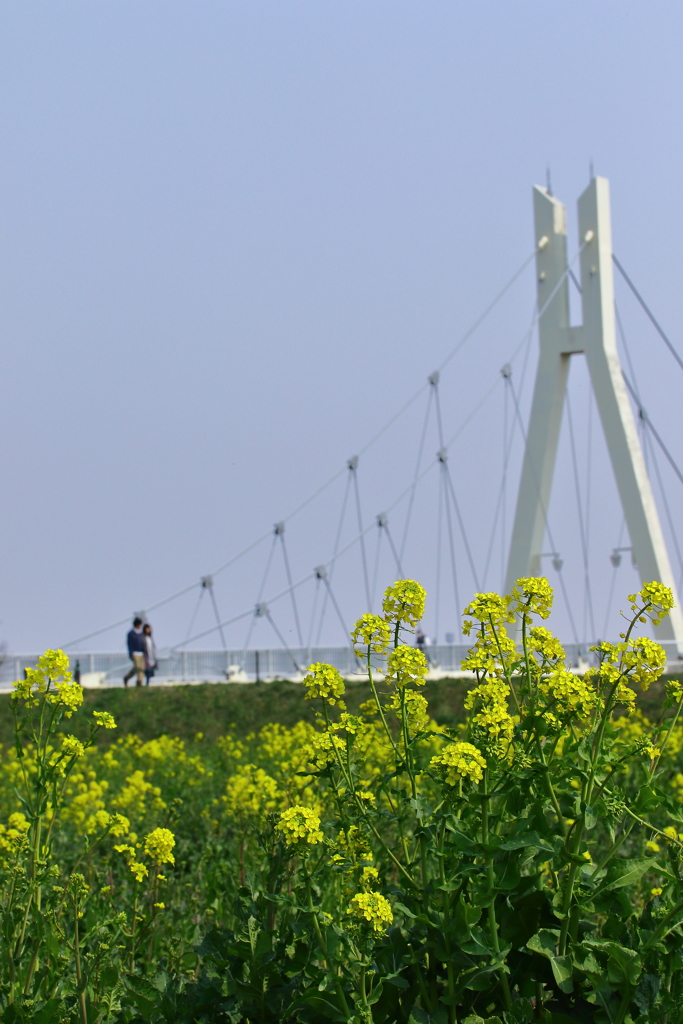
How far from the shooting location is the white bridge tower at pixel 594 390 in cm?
1572

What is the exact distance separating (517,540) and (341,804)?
1469 cm

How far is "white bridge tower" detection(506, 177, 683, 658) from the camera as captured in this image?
1572cm

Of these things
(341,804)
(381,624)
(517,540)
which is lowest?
(341,804)

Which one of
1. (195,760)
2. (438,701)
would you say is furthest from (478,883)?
(438,701)

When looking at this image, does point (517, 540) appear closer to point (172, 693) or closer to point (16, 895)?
point (172, 693)

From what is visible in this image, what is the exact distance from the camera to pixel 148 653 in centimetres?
1786

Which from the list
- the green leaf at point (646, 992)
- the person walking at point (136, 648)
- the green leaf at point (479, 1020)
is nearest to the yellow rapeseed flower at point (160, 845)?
the green leaf at point (479, 1020)

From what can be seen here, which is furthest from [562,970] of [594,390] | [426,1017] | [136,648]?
[136,648]

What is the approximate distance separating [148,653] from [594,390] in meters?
8.28

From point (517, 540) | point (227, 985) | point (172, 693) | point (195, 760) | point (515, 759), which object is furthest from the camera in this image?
point (517, 540)

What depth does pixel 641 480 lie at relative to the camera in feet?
51.8

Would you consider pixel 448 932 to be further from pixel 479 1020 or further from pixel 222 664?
pixel 222 664

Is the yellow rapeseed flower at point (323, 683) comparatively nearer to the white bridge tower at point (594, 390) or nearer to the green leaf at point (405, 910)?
the green leaf at point (405, 910)

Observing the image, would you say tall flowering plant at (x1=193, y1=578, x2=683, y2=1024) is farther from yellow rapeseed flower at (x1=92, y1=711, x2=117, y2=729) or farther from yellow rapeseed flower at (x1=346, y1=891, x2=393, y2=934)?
yellow rapeseed flower at (x1=92, y1=711, x2=117, y2=729)
